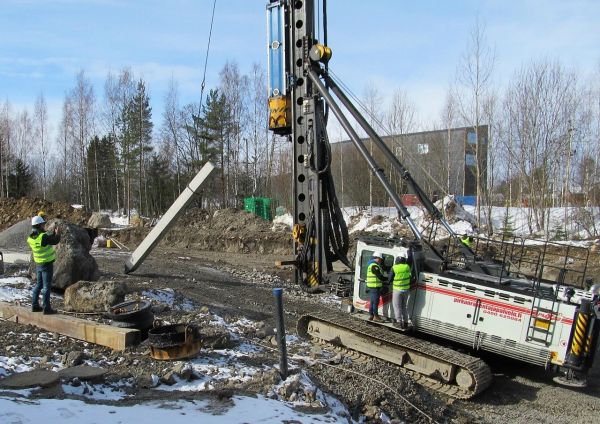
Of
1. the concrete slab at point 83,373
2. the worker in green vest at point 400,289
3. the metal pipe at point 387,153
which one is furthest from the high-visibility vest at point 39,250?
the metal pipe at point 387,153

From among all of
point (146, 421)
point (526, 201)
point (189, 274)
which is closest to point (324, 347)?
point (146, 421)

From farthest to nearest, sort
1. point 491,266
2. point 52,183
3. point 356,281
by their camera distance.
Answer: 1. point 52,183
2. point 356,281
3. point 491,266

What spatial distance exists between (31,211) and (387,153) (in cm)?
2651

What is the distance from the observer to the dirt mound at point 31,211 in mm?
30141

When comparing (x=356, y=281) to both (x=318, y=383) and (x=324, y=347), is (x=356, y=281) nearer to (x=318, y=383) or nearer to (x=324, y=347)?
(x=324, y=347)

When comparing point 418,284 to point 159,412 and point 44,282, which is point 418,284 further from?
point 44,282

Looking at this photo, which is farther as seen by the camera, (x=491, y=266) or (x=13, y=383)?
(x=491, y=266)

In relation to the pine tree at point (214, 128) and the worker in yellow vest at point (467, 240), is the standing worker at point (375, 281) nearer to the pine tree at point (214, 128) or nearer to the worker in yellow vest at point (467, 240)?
the worker in yellow vest at point (467, 240)

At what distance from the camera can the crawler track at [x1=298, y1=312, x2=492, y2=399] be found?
7793 millimetres

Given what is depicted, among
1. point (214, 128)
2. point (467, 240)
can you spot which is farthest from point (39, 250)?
point (214, 128)

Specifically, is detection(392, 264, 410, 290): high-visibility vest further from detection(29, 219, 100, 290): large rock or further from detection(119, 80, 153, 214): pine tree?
detection(119, 80, 153, 214): pine tree

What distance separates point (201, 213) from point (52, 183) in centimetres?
3513

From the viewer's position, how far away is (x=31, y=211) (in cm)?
3077

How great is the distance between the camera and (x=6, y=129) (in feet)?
167
